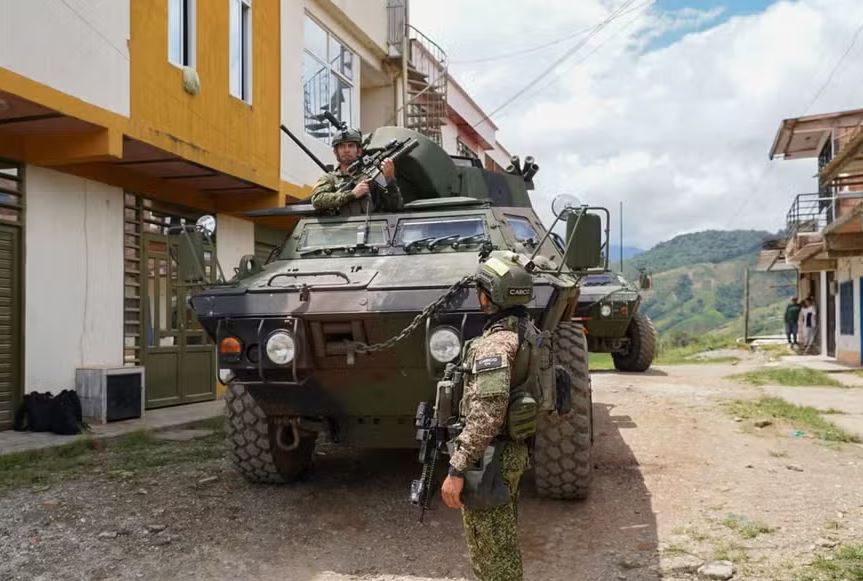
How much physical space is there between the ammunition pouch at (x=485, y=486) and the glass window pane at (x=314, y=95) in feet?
29.3

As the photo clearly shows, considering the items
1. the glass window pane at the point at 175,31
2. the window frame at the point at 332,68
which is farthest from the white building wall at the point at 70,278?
the window frame at the point at 332,68

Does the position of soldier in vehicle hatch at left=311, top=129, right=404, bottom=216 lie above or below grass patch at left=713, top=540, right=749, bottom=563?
above

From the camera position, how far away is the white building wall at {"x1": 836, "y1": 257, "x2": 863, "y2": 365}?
14.8 metres

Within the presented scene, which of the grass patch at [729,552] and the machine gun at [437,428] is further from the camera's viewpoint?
the grass patch at [729,552]

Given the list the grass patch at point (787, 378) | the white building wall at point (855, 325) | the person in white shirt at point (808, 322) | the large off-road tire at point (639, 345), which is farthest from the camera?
the person in white shirt at point (808, 322)

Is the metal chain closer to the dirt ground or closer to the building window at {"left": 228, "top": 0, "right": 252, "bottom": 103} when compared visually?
the dirt ground

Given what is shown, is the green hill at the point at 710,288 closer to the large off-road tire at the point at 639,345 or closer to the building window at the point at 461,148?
the building window at the point at 461,148

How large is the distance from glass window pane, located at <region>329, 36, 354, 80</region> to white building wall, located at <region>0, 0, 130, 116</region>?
5.19 metres

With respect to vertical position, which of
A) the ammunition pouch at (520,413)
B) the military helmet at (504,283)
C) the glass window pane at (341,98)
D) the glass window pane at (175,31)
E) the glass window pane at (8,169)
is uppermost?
the glass window pane at (341,98)

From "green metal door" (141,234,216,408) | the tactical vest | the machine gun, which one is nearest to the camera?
the tactical vest

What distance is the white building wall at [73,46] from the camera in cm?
580

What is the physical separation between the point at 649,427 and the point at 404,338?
361 cm

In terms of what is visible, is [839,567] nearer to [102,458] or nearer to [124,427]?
[102,458]

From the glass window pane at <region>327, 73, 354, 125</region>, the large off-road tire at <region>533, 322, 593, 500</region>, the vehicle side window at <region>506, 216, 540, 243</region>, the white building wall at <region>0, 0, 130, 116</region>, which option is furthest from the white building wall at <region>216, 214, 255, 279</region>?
the large off-road tire at <region>533, 322, 593, 500</region>
